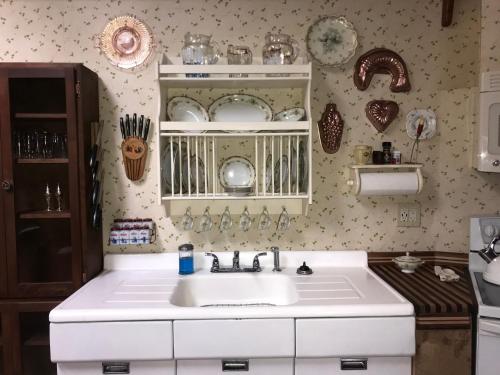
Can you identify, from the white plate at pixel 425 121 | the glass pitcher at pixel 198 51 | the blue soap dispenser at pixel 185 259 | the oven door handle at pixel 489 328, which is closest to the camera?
the oven door handle at pixel 489 328

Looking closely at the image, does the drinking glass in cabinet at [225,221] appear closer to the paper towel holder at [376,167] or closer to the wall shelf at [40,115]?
the paper towel holder at [376,167]

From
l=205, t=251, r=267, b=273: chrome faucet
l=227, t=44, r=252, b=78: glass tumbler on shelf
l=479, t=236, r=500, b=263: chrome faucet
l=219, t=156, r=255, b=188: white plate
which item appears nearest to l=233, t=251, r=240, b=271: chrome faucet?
l=205, t=251, r=267, b=273: chrome faucet

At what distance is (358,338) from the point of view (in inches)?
56.1

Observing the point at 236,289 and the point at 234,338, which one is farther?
the point at 236,289

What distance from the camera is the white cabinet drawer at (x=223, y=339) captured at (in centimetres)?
142

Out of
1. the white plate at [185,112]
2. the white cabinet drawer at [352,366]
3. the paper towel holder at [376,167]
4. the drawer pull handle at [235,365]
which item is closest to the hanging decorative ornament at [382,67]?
the paper towel holder at [376,167]

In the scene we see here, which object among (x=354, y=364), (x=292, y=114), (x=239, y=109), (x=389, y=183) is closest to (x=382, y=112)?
(x=389, y=183)

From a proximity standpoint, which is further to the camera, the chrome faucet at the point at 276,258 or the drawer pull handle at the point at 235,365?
the chrome faucet at the point at 276,258

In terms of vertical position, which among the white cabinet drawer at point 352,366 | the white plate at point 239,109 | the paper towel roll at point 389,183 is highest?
the white plate at point 239,109

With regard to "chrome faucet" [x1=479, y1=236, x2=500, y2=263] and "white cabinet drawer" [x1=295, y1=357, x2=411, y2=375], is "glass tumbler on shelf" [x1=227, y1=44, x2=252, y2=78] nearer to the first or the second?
"white cabinet drawer" [x1=295, y1=357, x2=411, y2=375]

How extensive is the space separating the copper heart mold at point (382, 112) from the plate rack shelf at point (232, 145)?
1.16ft

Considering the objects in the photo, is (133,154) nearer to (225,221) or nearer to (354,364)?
(225,221)

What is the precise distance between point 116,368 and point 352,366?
2.87 ft

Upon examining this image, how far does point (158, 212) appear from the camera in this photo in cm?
200
